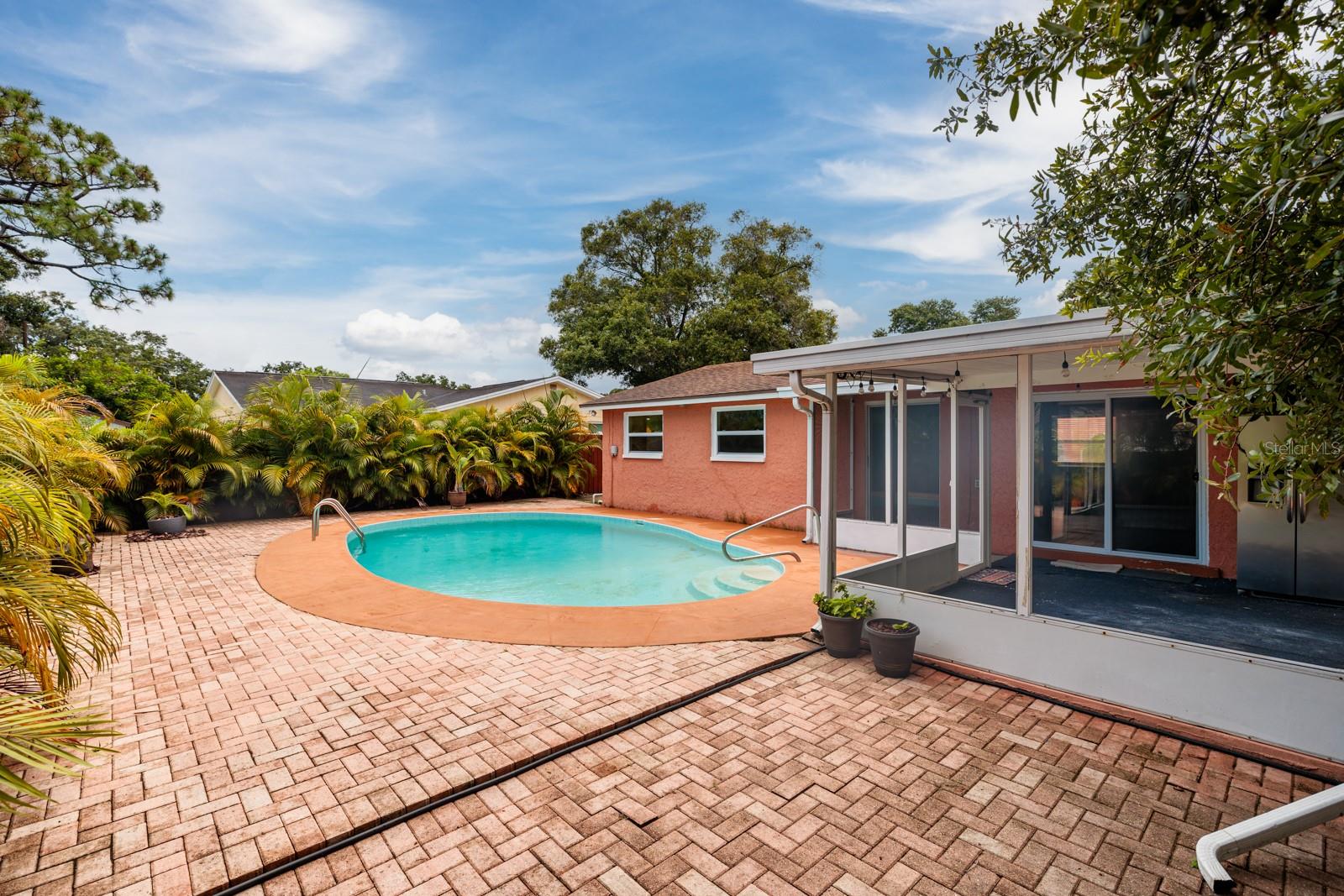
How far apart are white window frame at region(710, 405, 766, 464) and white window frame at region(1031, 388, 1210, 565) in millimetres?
4799

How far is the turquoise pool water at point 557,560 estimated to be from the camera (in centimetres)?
863

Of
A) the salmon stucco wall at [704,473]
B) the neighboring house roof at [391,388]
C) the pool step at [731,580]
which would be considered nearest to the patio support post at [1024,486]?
the pool step at [731,580]

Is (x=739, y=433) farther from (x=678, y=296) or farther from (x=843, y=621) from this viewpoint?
(x=678, y=296)

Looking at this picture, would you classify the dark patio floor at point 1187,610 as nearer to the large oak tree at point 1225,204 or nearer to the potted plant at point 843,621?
the potted plant at point 843,621

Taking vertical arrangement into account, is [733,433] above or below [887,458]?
above

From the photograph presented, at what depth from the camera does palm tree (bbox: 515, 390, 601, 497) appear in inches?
675

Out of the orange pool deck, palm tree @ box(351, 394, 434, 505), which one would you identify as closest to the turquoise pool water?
the orange pool deck

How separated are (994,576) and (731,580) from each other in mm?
3388

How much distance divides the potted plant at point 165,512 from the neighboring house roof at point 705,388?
856cm

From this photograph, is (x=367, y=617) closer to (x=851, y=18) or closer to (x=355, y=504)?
(x=355, y=504)

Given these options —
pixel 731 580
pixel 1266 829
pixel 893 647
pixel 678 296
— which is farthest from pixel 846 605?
pixel 678 296

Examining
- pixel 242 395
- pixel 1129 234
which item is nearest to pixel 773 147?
pixel 1129 234

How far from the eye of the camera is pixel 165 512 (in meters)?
11.6

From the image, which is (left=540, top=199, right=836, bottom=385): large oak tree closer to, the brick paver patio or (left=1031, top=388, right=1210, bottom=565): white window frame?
(left=1031, top=388, right=1210, bottom=565): white window frame
